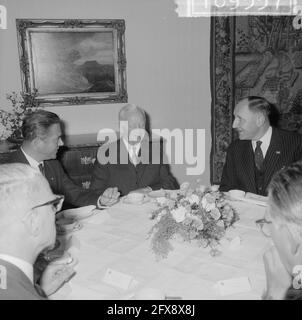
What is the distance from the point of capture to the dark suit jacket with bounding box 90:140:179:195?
129 inches

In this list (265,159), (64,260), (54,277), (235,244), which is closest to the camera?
(54,277)

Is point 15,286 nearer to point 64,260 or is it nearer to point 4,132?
point 64,260

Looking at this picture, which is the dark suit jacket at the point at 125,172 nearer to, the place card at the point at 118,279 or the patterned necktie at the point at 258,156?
the patterned necktie at the point at 258,156

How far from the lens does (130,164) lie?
3.29 meters

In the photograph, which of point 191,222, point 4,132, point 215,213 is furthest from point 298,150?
point 4,132

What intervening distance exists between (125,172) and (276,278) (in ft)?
6.73

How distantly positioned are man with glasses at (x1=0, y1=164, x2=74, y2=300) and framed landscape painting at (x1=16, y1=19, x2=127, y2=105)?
3247 mm

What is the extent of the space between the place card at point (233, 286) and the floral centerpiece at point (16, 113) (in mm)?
3216

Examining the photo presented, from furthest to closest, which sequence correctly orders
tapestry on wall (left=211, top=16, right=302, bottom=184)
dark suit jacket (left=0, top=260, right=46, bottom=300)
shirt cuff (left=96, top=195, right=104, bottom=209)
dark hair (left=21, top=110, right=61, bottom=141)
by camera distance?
tapestry on wall (left=211, top=16, right=302, bottom=184) < dark hair (left=21, top=110, right=61, bottom=141) < shirt cuff (left=96, top=195, right=104, bottom=209) < dark suit jacket (left=0, top=260, right=46, bottom=300)

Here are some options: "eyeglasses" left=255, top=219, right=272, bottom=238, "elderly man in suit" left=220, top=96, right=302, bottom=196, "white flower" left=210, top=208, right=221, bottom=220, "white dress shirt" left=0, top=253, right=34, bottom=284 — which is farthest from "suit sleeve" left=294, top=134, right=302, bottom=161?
"white dress shirt" left=0, top=253, right=34, bottom=284

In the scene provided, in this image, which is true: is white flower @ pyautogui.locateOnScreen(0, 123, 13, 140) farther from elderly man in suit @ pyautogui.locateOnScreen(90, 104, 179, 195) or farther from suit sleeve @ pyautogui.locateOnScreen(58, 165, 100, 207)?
elderly man in suit @ pyautogui.locateOnScreen(90, 104, 179, 195)

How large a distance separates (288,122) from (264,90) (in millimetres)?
607

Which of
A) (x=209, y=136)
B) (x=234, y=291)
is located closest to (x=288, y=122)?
(x=209, y=136)
